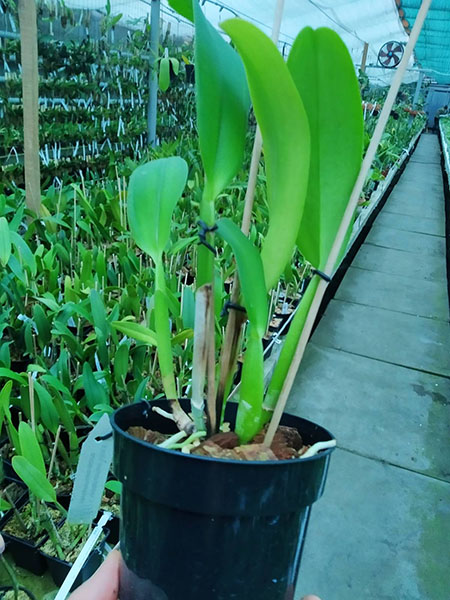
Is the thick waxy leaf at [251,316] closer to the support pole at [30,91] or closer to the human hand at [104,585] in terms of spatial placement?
the human hand at [104,585]

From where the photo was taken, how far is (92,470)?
547mm

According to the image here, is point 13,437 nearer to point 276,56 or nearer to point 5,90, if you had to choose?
point 276,56

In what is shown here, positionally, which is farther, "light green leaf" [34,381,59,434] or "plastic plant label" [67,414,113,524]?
"light green leaf" [34,381,59,434]

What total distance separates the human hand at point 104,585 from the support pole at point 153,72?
333cm

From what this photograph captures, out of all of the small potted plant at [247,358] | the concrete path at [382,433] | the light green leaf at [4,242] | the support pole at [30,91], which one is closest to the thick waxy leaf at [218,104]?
the small potted plant at [247,358]

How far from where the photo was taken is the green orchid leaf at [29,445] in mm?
662

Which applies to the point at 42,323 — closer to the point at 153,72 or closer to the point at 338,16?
the point at 153,72

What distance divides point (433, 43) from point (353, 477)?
673 inches

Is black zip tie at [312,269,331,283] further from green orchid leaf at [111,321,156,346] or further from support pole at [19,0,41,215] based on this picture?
support pole at [19,0,41,215]

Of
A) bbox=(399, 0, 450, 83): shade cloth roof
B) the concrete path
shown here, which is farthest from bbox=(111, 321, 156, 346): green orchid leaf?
bbox=(399, 0, 450, 83): shade cloth roof

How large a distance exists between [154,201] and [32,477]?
0.40 meters

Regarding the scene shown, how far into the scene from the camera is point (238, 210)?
209 cm

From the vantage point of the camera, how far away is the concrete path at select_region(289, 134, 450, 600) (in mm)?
1196

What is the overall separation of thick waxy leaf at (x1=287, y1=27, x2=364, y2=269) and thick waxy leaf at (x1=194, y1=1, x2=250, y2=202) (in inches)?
2.0
